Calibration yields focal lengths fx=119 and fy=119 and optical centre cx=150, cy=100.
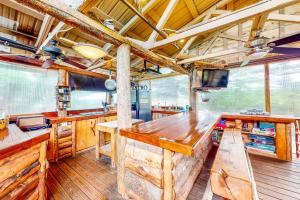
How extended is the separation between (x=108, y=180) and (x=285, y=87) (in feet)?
17.6

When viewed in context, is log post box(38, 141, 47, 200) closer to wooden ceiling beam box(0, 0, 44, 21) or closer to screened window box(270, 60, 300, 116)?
wooden ceiling beam box(0, 0, 44, 21)

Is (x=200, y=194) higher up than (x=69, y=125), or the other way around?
(x=69, y=125)

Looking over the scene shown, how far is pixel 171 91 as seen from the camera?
580 centimetres

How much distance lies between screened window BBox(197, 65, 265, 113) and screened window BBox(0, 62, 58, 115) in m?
5.28

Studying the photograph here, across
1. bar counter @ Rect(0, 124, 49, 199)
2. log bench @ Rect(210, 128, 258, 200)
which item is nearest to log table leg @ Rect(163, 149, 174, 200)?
log bench @ Rect(210, 128, 258, 200)

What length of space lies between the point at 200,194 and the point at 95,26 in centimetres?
293

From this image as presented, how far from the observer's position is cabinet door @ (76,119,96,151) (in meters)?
3.41

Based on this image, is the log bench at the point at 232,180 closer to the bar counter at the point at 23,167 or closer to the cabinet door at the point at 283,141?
the bar counter at the point at 23,167

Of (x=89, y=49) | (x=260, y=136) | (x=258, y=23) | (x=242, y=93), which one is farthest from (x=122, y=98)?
(x=242, y=93)

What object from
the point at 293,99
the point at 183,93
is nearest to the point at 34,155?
the point at 183,93

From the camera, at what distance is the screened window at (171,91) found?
5.45 m

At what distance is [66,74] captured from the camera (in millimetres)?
3777

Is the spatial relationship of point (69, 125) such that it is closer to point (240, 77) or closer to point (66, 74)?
point (66, 74)

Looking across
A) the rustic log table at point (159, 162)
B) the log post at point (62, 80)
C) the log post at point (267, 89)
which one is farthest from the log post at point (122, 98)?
the log post at point (267, 89)
